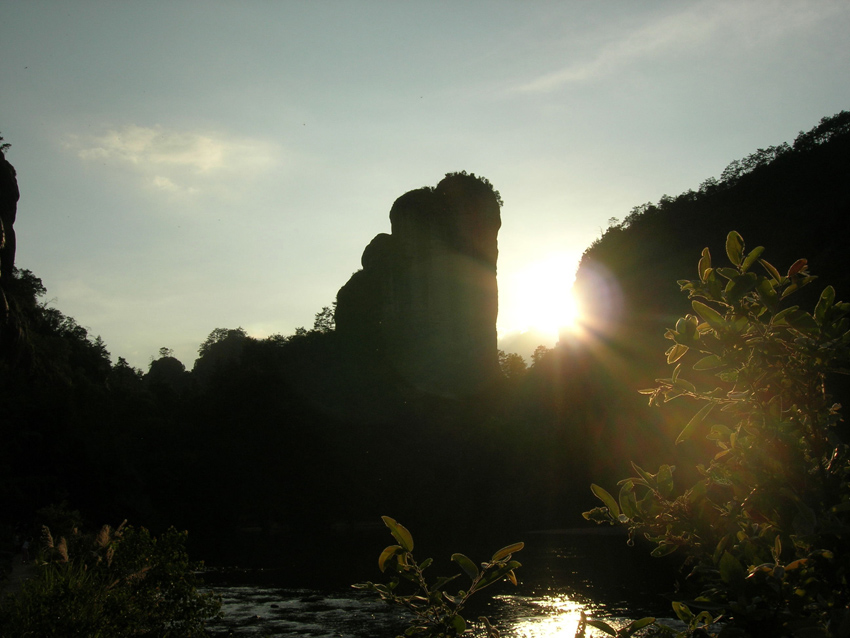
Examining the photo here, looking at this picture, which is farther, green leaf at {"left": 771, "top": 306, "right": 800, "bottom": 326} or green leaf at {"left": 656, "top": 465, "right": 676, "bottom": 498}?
green leaf at {"left": 656, "top": 465, "right": 676, "bottom": 498}

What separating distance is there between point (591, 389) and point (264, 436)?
99.8ft

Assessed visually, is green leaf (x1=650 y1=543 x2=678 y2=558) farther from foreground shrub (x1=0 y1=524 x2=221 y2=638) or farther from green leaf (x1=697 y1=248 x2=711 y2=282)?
foreground shrub (x1=0 y1=524 x2=221 y2=638)

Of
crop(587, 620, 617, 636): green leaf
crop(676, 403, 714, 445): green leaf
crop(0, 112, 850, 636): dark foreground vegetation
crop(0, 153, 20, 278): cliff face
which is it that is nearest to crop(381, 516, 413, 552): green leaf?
crop(587, 620, 617, 636): green leaf

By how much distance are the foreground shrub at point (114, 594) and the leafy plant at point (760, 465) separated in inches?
290

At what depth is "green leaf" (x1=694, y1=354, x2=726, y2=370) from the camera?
6.40 ft

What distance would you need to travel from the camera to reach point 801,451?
77.2 inches

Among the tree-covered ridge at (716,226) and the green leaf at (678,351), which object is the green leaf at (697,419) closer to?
the green leaf at (678,351)

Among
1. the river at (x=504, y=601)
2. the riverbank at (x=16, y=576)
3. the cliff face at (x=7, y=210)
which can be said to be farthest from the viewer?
the cliff face at (x=7, y=210)

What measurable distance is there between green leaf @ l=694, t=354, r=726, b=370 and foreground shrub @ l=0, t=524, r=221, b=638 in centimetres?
766

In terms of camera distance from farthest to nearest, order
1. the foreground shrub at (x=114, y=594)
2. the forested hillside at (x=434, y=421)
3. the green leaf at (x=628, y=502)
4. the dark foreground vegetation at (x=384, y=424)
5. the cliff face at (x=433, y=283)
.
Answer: the cliff face at (x=433, y=283) < the forested hillside at (x=434, y=421) < the dark foreground vegetation at (x=384, y=424) < the foreground shrub at (x=114, y=594) < the green leaf at (x=628, y=502)

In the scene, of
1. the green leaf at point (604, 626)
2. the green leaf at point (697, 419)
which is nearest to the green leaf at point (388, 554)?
the green leaf at point (604, 626)

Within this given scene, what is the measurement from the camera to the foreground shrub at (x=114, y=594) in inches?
284

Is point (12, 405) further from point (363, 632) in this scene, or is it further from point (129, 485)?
point (363, 632)

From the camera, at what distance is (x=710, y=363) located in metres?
1.96
